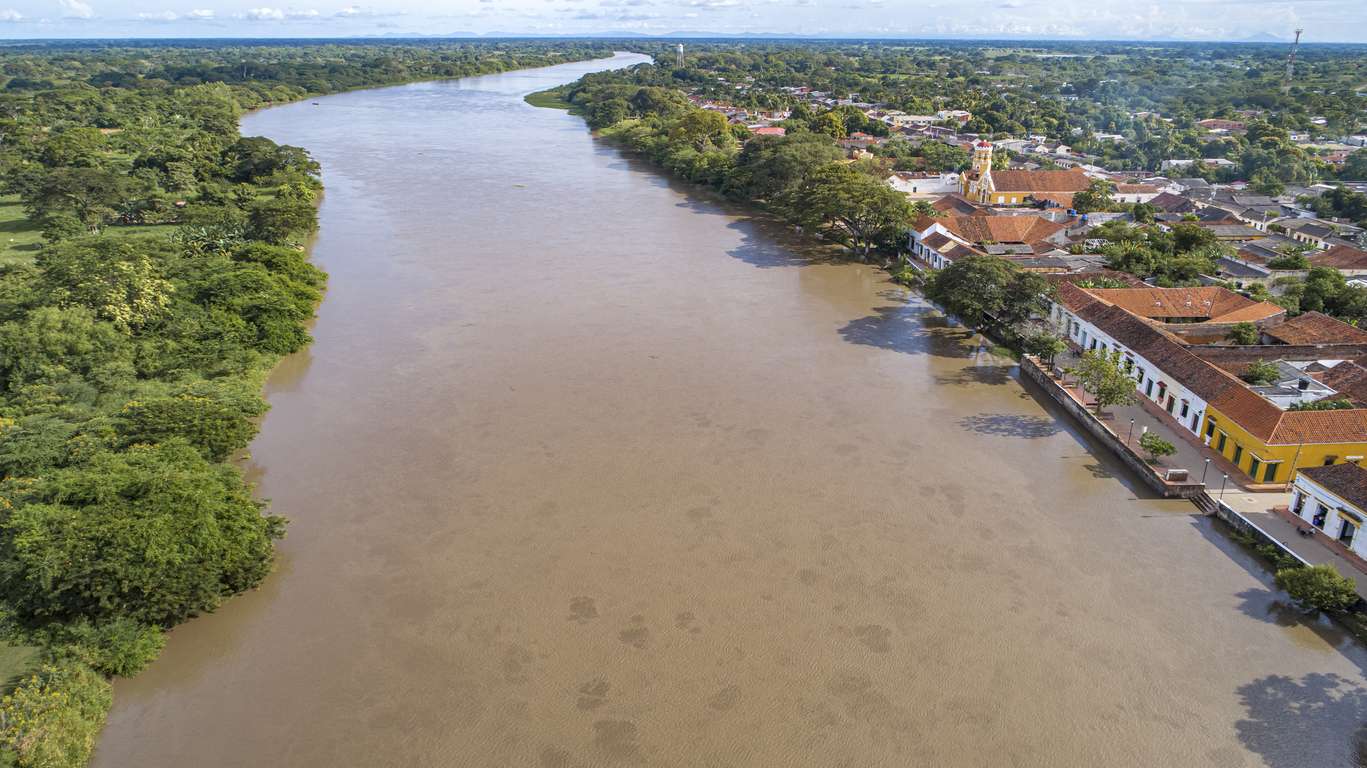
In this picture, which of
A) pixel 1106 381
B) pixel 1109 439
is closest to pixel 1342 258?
pixel 1106 381

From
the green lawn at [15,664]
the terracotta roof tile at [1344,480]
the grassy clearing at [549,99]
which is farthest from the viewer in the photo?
the grassy clearing at [549,99]

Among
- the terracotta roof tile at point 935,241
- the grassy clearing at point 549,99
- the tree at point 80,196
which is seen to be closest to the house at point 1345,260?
the terracotta roof tile at point 935,241

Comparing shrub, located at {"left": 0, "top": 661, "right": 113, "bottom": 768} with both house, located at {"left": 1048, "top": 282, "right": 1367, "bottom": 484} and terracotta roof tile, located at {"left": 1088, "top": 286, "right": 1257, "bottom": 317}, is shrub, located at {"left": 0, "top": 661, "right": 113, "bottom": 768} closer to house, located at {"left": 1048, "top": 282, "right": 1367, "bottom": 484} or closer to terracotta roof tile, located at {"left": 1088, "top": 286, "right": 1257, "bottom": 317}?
house, located at {"left": 1048, "top": 282, "right": 1367, "bottom": 484}

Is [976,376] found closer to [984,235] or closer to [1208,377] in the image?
[1208,377]

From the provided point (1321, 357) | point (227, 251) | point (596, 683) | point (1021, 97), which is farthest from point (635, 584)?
point (1021, 97)

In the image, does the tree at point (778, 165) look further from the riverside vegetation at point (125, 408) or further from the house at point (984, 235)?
the riverside vegetation at point (125, 408)

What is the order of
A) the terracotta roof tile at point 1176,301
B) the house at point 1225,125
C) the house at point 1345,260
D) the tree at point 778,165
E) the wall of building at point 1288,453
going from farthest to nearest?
the house at point 1225,125, the tree at point 778,165, the house at point 1345,260, the terracotta roof tile at point 1176,301, the wall of building at point 1288,453
